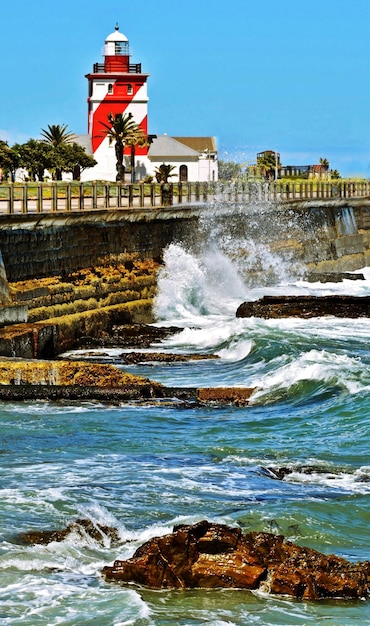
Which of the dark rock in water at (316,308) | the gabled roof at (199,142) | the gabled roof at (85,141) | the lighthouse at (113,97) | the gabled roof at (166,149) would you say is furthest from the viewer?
the gabled roof at (199,142)

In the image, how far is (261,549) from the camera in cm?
983

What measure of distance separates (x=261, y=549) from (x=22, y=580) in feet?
5.77

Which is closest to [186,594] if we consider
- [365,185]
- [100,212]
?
[100,212]

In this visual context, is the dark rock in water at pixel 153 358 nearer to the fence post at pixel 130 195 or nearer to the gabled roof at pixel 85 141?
the fence post at pixel 130 195

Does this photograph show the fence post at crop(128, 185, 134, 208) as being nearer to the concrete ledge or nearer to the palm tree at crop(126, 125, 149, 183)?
the concrete ledge

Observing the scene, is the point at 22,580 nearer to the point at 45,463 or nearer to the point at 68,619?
the point at 68,619

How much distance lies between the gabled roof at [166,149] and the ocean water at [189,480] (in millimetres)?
56865

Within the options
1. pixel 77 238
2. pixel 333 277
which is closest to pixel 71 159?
pixel 333 277

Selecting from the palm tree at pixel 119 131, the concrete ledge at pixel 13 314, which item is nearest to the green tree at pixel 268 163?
the palm tree at pixel 119 131

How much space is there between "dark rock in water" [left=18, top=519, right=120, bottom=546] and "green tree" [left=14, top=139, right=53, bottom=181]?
47.9 meters

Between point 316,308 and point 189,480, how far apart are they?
14200 millimetres

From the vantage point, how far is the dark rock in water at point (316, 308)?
26828 millimetres

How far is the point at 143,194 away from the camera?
3397cm

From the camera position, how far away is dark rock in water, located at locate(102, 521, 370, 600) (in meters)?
9.62
